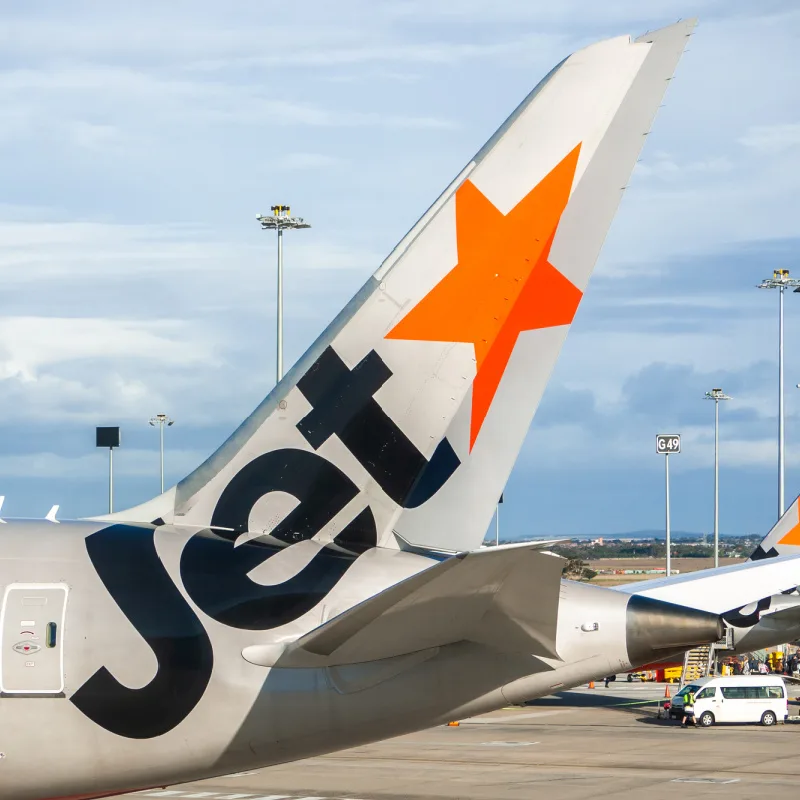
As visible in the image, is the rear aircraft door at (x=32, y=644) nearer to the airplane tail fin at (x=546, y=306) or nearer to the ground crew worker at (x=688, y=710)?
the airplane tail fin at (x=546, y=306)

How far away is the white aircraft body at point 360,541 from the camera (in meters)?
10.8

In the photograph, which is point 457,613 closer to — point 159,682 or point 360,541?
point 360,541

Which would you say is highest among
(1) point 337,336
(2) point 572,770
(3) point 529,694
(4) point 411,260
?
(4) point 411,260

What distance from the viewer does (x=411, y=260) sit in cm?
1239

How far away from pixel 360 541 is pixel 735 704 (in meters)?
43.3

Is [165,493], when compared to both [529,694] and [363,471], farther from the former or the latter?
[529,694]

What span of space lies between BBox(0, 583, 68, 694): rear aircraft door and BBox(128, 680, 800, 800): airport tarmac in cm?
1568

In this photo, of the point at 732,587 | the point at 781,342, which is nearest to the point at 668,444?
the point at 781,342

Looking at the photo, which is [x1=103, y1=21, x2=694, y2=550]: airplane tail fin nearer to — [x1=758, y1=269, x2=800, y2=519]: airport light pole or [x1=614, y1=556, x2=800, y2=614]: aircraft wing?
[x1=614, y1=556, x2=800, y2=614]: aircraft wing

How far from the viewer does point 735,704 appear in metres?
51.3

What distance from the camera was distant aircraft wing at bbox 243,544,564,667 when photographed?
28.5 feet

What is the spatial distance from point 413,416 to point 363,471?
0.73 metres

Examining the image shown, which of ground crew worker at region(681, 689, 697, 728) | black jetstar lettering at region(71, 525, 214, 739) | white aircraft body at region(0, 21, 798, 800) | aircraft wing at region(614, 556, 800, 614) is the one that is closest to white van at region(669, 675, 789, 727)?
ground crew worker at region(681, 689, 697, 728)

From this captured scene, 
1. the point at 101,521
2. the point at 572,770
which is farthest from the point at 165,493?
the point at 572,770
